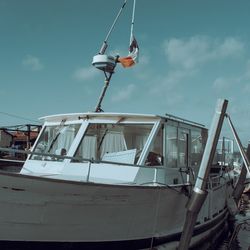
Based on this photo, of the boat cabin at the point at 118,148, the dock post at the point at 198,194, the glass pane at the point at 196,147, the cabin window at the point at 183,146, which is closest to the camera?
the dock post at the point at 198,194

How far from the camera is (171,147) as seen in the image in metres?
8.52

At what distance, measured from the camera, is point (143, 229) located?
24.3 ft

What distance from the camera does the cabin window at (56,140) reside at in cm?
869

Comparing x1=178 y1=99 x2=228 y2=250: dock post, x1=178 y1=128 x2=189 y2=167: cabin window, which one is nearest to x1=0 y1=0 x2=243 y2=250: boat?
x1=178 y1=128 x2=189 y2=167: cabin window

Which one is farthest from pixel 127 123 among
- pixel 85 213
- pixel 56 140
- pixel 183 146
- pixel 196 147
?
pixel 196 147

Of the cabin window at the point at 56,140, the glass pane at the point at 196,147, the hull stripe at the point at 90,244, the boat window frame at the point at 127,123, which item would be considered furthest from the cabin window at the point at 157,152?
the cabin window at the point at 56,140

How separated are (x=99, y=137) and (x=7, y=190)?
311 centimetres

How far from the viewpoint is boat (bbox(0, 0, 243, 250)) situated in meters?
6.08

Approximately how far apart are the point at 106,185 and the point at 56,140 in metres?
2.79

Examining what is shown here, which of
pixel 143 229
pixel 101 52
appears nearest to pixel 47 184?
pixel 143 229

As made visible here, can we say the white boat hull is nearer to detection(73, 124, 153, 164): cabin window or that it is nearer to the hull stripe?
the hull stripe

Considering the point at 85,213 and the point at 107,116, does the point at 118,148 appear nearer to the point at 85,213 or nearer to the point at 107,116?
the point at 107,116

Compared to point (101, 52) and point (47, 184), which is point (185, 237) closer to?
point (47, 184)

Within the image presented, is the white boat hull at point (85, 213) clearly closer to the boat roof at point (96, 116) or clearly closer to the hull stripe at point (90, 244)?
the hull stripe at point (90, 244)
